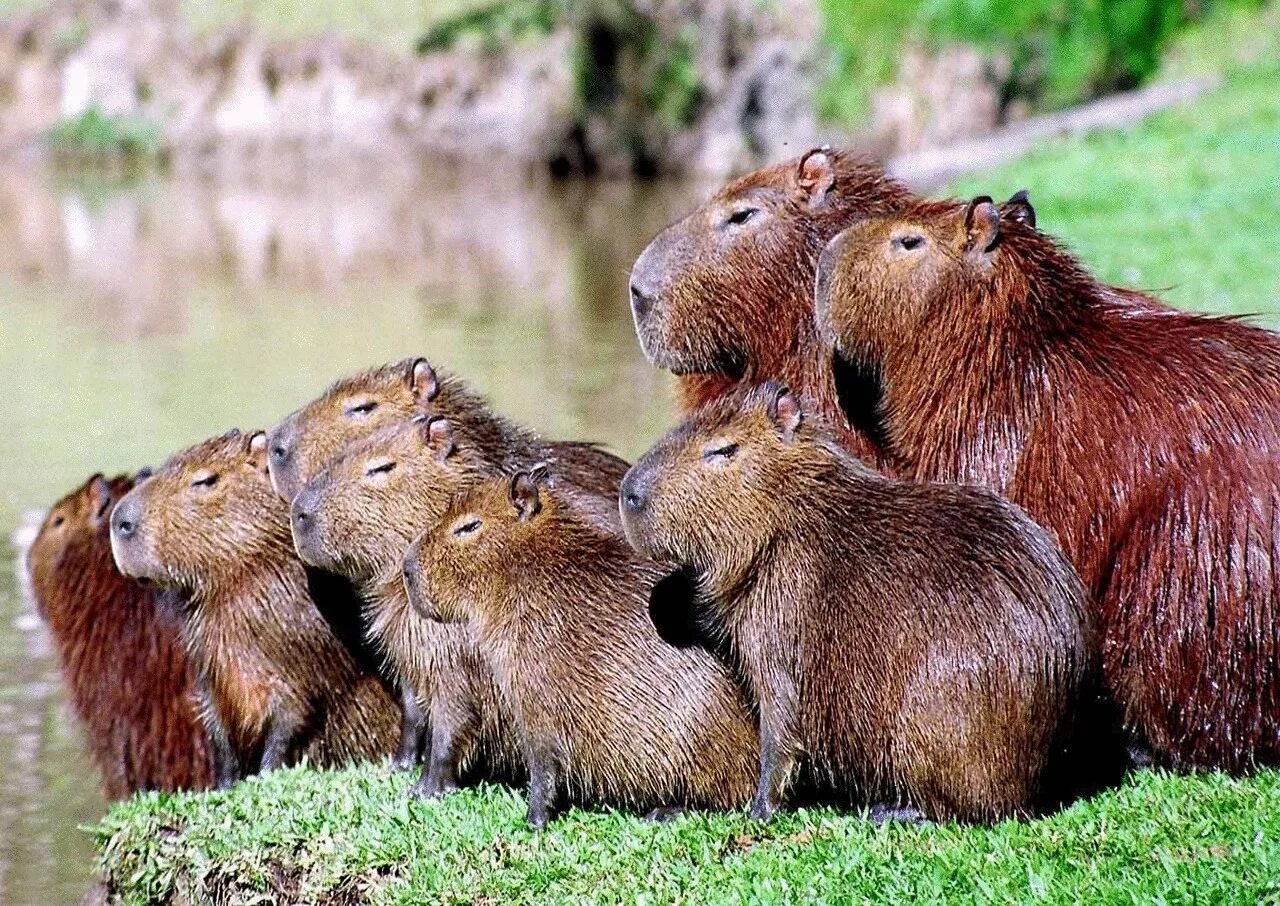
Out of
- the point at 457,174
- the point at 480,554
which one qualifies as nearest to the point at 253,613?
the point at 480,554

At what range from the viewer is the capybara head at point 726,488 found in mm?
4234

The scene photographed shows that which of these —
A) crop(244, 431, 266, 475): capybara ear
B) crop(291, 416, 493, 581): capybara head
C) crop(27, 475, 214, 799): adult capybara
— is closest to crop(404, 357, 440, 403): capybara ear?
crop(291, 416, 493, 581): capybara head

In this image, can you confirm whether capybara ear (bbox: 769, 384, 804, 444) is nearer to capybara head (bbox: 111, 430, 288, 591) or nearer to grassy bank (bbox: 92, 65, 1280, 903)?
grassy bank (bbox: 92, 65, 1280, 903)

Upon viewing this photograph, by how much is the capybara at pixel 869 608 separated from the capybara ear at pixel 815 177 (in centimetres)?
74

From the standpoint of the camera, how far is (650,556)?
4312 millimetres

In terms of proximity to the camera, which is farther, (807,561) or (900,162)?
(900,162)

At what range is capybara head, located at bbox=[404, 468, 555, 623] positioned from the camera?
4.45m

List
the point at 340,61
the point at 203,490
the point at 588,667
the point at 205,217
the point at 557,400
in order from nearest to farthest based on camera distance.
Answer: the point at 588,667 → the point at 203,490 → the point at 557,400 → the point at 205,217 → the point at 340,61

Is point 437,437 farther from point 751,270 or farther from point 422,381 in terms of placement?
point 751,270

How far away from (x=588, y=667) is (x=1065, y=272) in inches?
55.1

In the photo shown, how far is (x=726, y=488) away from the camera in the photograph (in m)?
4.26

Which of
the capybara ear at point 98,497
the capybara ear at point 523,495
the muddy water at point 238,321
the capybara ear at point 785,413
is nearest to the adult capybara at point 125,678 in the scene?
the capybara ear at point 98,497

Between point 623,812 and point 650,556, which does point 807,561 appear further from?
point 623,812

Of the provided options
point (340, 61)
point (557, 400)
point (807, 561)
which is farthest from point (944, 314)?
point (340, 61)
